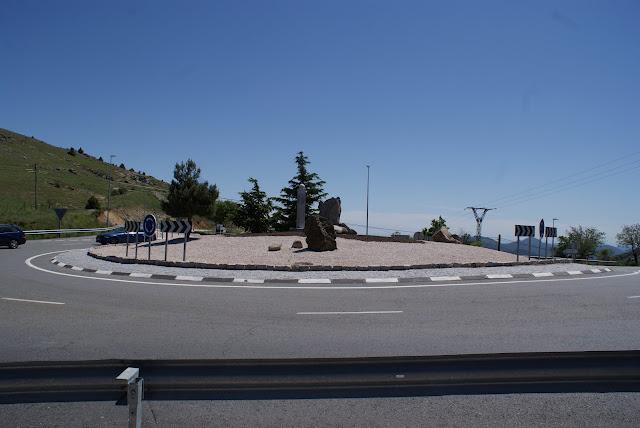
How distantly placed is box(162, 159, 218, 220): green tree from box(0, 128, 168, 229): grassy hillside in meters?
16.5

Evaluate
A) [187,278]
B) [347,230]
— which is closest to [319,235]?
[187,278]

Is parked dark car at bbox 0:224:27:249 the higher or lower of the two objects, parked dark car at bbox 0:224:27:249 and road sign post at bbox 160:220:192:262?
the lower

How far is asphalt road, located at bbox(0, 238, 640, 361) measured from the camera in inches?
256

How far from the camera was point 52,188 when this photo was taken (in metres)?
69.8

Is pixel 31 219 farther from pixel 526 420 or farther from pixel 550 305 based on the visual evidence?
pixel 526 420

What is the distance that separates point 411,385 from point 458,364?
41 centimetres

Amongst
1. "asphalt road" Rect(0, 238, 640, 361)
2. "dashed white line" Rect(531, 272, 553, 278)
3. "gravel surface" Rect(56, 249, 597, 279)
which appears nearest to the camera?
"asphalt road" Rect(0, 238, 640, 361)

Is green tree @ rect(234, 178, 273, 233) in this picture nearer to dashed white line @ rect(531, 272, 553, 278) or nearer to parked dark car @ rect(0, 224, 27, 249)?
parked dark car @ rect(0, 224, 27, 249)

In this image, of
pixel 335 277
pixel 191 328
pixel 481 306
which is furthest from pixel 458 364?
pixel 335 277

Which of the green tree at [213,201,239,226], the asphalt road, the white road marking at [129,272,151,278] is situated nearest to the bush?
the green tree at [213,201,239,226]

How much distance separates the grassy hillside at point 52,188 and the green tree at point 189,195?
54.3ft

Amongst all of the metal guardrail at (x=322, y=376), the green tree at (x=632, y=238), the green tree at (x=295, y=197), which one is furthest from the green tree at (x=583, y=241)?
the metal guardrail at (x=322, y=376)

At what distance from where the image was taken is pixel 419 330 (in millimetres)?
7762

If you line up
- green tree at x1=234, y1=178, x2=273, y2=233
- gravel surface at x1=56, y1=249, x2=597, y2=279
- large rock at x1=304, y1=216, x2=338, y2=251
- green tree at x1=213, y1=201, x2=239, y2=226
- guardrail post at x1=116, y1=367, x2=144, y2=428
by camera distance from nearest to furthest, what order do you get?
guardrail post at x1=116, y1=367, x2=144, y2=428
gravel surface at x1=56, y1=249, x2=597, y2=279
large rock at x1=304, y1=216, x2=338, y2=251
green tree at x1=234, y1=178, x2=273, y2=233
green tree at x1=213, y1=201, x2=239, y2=226
